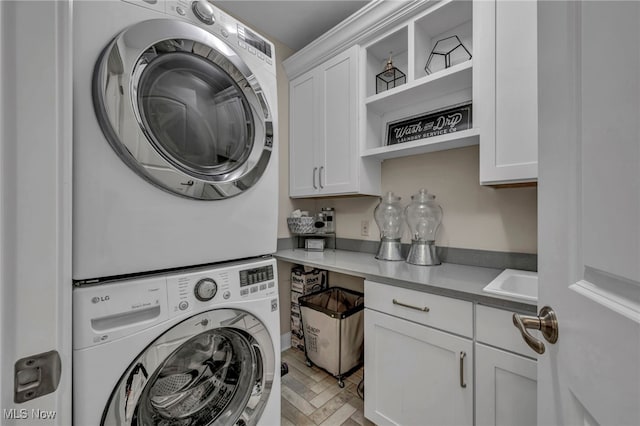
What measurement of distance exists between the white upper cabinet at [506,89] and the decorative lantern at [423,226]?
0.47 m

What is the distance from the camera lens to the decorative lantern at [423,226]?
1.53 m

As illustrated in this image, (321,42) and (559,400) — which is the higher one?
(321,42)

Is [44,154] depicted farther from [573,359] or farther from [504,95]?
[504,95]

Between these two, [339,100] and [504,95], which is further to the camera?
[339,100]

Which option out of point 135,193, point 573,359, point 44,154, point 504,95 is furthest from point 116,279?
point 504,95

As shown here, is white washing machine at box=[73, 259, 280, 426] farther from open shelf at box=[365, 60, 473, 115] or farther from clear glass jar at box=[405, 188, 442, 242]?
open shelf at box=[365, 60, 473, 115]

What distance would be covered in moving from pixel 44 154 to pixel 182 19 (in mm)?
691

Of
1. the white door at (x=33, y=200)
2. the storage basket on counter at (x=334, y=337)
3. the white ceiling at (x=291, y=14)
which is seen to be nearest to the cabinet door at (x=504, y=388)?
the storage basket on counter at (x=334, y=337)

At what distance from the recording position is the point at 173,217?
0.79 m

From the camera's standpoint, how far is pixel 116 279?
2.32ft

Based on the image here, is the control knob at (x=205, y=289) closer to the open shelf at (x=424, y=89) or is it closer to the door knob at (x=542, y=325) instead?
the door knob at (x=542, y=325)

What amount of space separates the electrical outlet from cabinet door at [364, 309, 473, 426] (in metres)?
0.82

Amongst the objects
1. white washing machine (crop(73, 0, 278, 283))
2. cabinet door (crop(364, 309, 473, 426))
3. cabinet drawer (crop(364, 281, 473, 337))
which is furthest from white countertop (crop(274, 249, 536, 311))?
white washing machine (crop(73, 0, 278, 283))

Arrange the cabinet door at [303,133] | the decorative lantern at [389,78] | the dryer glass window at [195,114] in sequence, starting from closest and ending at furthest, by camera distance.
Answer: the dryer glass window at [195,114], the decorative lantern at [389,78], the cabinet door at [303,133]
